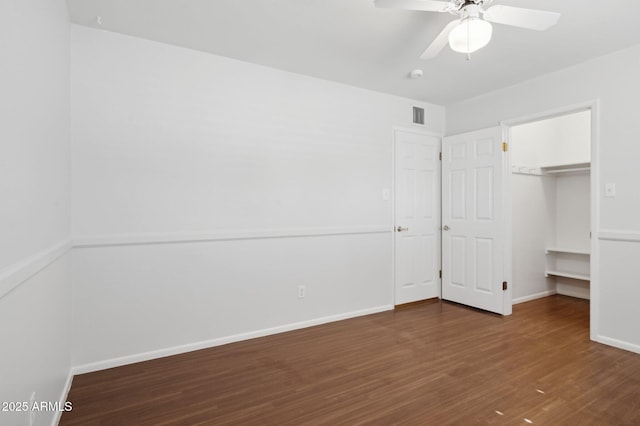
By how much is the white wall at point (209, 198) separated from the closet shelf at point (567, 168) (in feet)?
7.64

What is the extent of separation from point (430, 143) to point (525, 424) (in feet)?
10.5

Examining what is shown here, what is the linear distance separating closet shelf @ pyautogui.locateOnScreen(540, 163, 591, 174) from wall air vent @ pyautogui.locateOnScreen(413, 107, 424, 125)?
1.75m

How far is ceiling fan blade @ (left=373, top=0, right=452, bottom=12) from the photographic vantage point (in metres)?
1.74

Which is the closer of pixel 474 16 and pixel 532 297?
pixel 474 16

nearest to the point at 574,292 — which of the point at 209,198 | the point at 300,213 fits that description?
the point at 300,213

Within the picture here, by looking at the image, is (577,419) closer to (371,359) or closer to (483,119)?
(371,359)

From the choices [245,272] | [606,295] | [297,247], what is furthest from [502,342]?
[245,272]

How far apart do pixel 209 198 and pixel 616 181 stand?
3.50 metres

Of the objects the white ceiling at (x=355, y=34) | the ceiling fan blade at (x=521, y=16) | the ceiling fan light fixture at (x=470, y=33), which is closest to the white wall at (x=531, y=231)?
the white ceiling at (x=355, y=34)

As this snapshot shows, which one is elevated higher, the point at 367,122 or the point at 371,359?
the point at 367,122

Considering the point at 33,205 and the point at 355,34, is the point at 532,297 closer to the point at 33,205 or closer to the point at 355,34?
the point at 355,34

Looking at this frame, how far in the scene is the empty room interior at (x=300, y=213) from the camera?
72.4 inches

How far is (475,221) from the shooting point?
393 centimetres

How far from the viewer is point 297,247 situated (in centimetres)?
330
